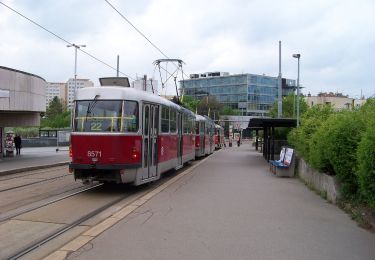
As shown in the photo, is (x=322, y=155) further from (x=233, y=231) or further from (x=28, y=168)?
(x=28, y=168)

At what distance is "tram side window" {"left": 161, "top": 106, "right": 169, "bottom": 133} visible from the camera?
54.4 feet

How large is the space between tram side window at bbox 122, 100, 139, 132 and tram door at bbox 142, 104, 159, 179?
0.52m

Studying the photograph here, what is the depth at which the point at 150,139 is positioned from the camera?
1490 cm

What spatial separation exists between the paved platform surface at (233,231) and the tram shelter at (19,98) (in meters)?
17.0

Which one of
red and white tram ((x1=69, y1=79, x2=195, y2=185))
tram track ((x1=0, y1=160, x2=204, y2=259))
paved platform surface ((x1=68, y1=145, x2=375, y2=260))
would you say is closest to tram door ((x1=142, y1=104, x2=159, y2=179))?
red and white tram ((x1=69, y1=79, x2=195, y2=185))

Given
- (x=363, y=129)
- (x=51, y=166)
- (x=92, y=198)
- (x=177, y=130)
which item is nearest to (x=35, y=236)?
(x=92, y=198)

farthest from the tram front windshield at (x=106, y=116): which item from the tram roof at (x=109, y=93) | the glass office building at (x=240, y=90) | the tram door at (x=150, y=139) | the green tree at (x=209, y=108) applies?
the glass office building at (x=240, y=90)

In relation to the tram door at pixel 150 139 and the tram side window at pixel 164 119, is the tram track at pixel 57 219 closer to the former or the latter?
the tram door at pixel 150 139

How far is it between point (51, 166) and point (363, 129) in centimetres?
1825

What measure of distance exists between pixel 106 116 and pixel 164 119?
3.69 meters

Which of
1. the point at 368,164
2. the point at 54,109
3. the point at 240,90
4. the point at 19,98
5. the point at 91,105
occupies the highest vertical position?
the point at 240,90

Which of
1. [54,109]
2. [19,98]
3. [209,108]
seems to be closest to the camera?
[19,98]

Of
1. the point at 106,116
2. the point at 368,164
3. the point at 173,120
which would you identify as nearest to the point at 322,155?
the point at 368,164

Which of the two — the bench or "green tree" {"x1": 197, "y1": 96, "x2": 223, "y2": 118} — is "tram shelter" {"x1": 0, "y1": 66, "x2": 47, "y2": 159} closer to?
the bench
